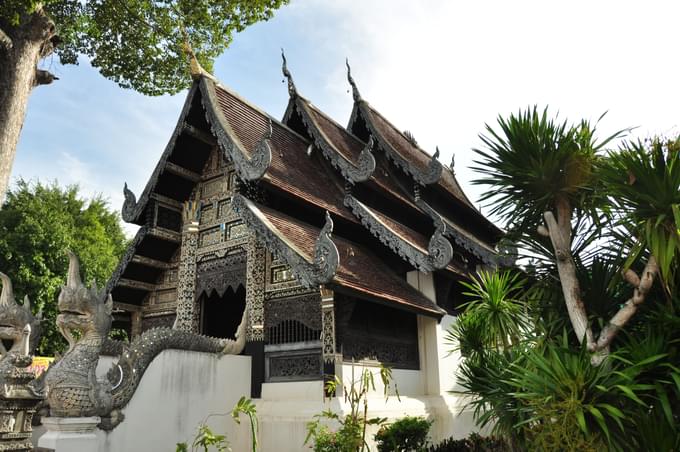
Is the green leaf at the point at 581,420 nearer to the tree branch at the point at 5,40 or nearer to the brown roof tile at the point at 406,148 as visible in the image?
the brown roof tile at the point at 406,148

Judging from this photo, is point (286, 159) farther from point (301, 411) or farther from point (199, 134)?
point (301, 411)

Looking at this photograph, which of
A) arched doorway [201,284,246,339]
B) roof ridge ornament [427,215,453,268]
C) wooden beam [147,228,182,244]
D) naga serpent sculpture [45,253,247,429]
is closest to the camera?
naga serpent sculpture [45,253,247,429]

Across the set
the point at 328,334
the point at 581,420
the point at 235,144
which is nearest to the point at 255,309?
the point at 328,334

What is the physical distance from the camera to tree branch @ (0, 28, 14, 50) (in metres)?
11.3

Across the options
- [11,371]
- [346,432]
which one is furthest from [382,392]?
[11,371]

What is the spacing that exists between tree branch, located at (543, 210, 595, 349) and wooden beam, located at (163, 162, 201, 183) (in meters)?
6.61

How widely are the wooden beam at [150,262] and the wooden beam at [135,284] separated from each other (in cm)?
42

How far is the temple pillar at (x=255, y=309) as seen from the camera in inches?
319

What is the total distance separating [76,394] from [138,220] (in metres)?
4.94

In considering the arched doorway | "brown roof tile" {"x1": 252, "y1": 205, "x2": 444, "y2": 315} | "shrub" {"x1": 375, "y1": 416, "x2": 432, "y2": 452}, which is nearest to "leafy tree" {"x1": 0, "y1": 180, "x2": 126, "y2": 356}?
the arched doorway

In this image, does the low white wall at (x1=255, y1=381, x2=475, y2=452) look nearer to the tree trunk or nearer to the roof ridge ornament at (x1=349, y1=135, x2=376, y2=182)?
the roof ridge ornament at (x1=349, y1=135, x2=376, y2=182)

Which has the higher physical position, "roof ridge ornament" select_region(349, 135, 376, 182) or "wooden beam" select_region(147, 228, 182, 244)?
"roof ridge ornament" select_region(349, 135, 376, 182)

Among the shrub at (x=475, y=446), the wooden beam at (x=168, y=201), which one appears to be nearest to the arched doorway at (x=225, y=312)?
the wooden beam at (x=168, y=201)

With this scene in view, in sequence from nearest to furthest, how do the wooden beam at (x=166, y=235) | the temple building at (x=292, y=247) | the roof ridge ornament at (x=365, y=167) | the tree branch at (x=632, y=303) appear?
the tree branch at (x=632, y=303), the temple building at (x=292, y=247), the roof ridge ornament at (x=365, y=167), the wooden beam at (x=166, y=235)
